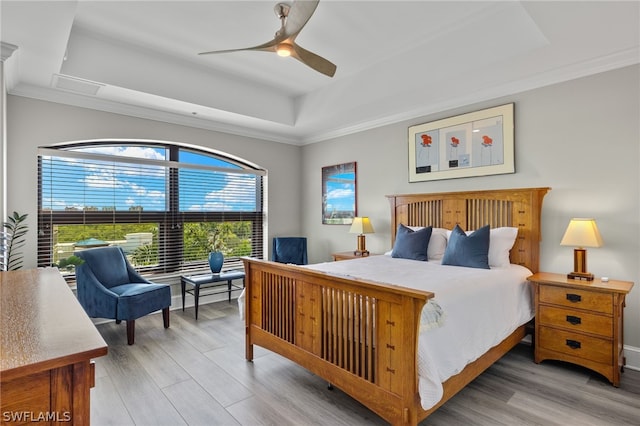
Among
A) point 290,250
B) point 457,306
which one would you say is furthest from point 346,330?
point 290,250

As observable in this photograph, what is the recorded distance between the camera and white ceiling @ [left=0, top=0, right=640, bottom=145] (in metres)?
2.59

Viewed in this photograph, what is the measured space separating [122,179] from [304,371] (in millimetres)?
3263

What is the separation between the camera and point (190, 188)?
486 centimetres

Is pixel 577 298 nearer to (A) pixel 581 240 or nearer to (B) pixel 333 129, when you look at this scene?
(A) pixel 581 240

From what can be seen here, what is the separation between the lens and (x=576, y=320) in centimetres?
272

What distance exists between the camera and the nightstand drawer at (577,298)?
2580 millimetres

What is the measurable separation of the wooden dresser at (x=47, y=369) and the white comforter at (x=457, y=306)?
149 cm

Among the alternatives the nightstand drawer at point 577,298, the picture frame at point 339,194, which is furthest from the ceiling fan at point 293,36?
the nightstand drawer at point 577,298

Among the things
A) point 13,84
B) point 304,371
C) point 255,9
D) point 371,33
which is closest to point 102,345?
point 304,371

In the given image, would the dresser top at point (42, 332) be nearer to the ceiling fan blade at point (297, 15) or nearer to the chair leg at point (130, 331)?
the chair leg at point (130, 331)

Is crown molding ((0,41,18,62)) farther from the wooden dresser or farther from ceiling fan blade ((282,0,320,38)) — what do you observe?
the wooden dresser

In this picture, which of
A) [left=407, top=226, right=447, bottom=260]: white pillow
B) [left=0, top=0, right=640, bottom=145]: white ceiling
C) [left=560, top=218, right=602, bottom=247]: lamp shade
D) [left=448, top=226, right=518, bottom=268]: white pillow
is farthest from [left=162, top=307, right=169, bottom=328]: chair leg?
[left=560, top=218, right=602, bottom=247]: lamp shade

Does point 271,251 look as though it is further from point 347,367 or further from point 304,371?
point 347,367

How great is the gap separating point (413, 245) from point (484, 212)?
2.72 feet
